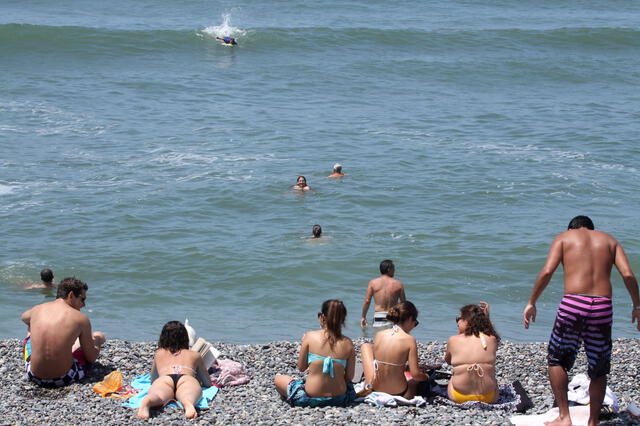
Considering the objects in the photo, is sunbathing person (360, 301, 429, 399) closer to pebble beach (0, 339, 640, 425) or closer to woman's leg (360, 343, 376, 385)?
woman's leg (360, 343, 376, 385)

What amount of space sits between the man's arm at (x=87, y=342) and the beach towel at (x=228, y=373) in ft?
3.95

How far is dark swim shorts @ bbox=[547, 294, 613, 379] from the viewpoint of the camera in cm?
745

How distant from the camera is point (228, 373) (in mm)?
9641

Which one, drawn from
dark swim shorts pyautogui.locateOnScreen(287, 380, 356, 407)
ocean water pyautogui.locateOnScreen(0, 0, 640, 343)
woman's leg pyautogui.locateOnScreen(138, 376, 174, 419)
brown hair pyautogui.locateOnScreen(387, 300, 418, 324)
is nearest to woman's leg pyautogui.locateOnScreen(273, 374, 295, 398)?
dark swim shorts pyautogui.locateOnScreen(287, 380, 356, 407)

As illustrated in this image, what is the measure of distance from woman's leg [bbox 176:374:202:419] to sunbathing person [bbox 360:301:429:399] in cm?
165

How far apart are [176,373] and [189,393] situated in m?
0.36

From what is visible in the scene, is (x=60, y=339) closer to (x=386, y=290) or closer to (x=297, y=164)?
(x=386, y=290)

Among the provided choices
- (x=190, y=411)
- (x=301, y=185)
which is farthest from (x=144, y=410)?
(x=301, y=185)

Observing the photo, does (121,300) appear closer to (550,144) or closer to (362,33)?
(550,144)

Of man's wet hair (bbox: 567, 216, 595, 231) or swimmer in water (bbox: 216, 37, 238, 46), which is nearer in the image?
man's wet hair (bbox: 567, 216, 595, 231)

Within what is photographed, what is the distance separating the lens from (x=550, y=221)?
20594 mm

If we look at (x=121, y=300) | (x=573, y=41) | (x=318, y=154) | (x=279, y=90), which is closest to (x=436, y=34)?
(x=573, y=41)

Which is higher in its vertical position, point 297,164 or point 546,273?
point 546,273

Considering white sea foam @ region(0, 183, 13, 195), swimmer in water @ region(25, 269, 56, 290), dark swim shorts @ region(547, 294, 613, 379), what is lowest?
swimmer in water @ region(25, 269, 56, 290)
